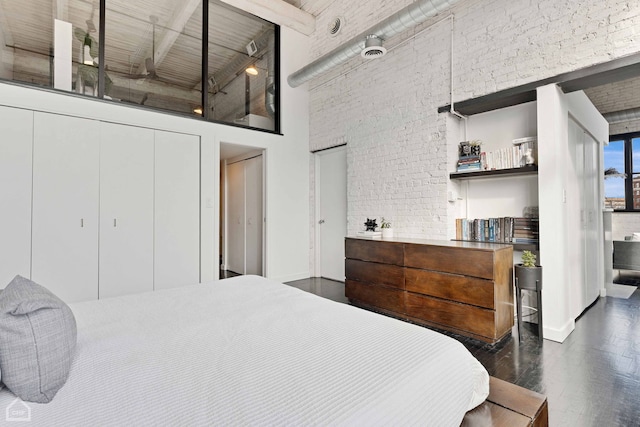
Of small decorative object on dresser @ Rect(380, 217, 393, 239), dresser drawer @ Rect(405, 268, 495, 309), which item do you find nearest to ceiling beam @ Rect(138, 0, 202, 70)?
small decorative object on dresser @ Rect(380, 217, 393, 239)

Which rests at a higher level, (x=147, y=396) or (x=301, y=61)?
(x=301, y=61)

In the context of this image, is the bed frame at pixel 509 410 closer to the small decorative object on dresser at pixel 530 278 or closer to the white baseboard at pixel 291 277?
the small decorative object on dresser at pixel 530 278

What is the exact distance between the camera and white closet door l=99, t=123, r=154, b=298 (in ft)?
11.6

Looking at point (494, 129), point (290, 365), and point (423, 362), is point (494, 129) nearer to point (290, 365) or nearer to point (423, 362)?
point (423, 362)

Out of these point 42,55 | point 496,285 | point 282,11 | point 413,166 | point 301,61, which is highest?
point 282,11

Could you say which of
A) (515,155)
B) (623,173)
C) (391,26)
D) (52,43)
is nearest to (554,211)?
(515,155)

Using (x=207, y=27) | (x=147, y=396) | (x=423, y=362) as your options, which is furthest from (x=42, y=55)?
(x=423, y=362)

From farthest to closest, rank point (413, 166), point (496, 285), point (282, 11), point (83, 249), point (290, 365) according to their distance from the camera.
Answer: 1. point (282, 11)
2. point (413, 166)
3. point (83, 249)
4. point (496, 285)
5. point (290, 365)

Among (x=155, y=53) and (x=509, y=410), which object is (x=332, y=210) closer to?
(x=155, y=53)

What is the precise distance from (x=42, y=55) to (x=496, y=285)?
506 cm

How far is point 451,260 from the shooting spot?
109 inches

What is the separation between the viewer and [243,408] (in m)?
0.79

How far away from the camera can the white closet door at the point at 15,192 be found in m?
3.03

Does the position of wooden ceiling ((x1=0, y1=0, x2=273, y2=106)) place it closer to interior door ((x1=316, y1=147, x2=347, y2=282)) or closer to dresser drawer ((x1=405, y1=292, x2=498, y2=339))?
interior door ((x1=316, y1=147, x2=347, y2=282))
